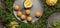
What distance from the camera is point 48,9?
1.25 metres

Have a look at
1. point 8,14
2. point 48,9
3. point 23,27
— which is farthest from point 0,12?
point 48,9

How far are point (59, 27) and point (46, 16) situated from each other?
9 cm

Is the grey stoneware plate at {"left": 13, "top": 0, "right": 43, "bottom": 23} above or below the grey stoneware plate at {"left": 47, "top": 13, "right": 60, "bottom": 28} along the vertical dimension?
above

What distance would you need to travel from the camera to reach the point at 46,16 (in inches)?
49.1

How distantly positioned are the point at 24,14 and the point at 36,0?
0.11 meters

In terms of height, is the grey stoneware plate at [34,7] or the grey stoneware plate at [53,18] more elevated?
the grey stoneware plate at [34,7]

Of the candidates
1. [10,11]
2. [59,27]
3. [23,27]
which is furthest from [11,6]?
[59,27]

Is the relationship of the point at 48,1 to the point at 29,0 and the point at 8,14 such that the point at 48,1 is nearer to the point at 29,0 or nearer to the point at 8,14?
the point at 29,0

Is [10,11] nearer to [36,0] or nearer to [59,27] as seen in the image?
[36,0]

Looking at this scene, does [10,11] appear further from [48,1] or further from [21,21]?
[48,1]

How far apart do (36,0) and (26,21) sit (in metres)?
0.14

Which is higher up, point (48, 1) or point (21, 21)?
point (48, 1)

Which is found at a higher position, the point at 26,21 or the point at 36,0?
the point at 36,0

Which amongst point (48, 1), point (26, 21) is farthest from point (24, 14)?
point (48, 1)
